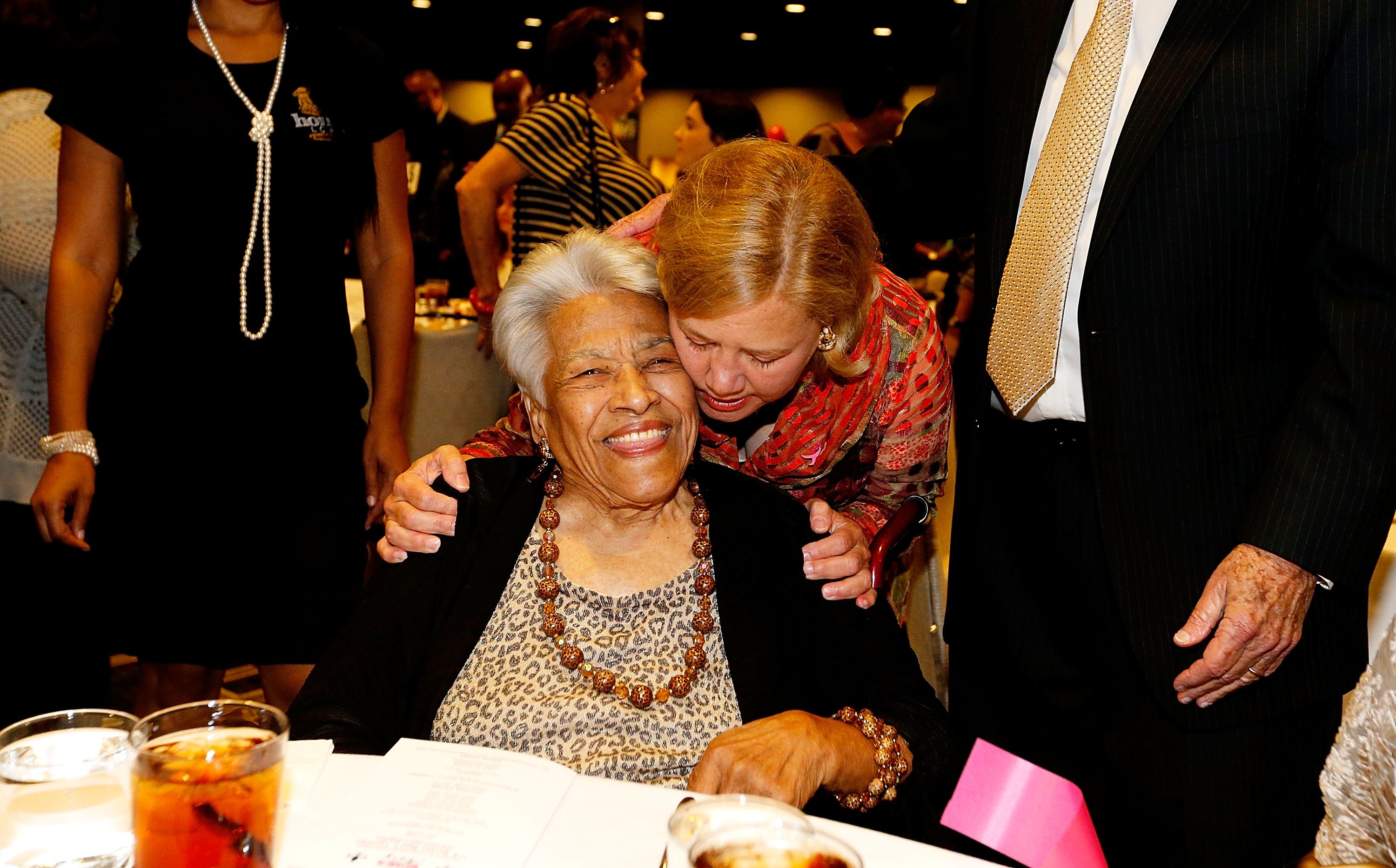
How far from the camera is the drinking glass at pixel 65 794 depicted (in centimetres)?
98

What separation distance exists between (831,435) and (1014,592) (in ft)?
1.48

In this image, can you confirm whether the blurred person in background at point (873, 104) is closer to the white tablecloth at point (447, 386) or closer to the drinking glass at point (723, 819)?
the white tablecloth at point (447, 386)

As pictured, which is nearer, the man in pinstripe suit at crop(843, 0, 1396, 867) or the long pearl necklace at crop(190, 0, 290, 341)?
the man in pinstripe suit at crop(843, 0, 1396, 867)

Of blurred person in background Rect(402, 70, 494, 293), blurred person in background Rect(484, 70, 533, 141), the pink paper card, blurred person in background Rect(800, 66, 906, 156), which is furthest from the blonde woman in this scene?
blurred person in background Rect(402, 70, 494, 293)

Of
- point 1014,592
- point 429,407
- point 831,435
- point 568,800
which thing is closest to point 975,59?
point 831,435

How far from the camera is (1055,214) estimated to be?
6.08 ft

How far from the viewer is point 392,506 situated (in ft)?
6.33

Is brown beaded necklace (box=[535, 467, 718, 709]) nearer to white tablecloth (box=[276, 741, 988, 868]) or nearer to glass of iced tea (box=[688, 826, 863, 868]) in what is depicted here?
white tablecloth (box=[276, 741, 988, 868])

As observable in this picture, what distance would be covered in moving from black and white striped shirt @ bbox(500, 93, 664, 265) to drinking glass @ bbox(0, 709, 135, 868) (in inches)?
117

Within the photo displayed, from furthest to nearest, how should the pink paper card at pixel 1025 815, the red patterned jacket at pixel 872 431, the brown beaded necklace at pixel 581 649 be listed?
the red patterned jacket at pixel 872 431, the brown beaded necklace at pixel 581 649, the pink paper card at pixel 1025 815

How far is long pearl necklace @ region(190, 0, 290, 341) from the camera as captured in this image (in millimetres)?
2252

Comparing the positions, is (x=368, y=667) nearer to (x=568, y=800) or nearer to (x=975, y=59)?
(x=568, y=800)

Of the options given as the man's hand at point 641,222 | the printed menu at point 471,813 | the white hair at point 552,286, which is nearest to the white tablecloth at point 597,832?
the printed menu at point 471,813

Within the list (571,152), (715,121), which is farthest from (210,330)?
(715,121)
